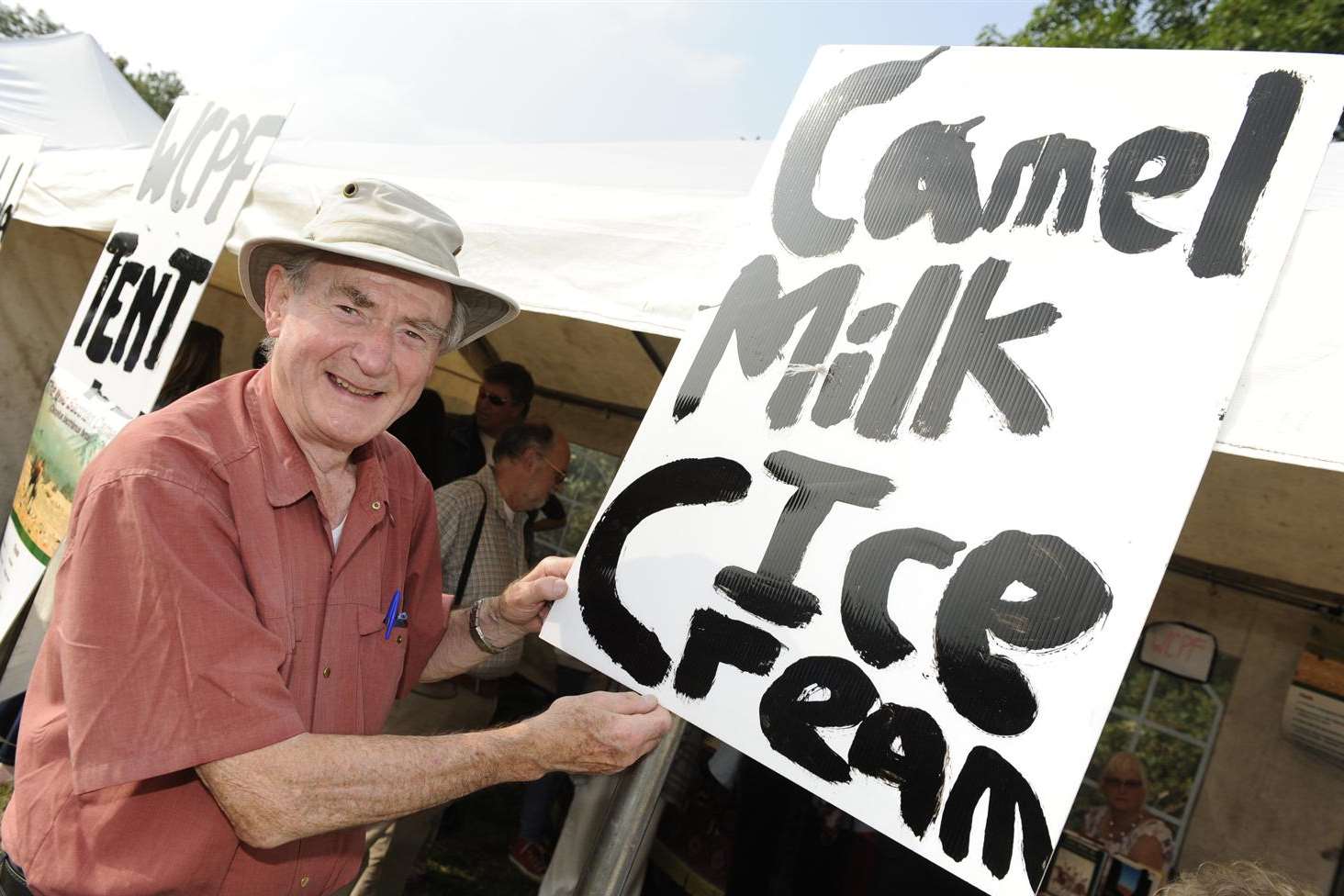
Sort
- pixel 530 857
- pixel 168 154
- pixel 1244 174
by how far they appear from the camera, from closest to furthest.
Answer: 1. pixel 1244 174
2. pixel 168 154
3. pixel 530 857

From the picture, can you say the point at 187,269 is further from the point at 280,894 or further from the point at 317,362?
the point at 280,894

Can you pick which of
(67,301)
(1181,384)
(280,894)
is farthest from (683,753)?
(67,301)

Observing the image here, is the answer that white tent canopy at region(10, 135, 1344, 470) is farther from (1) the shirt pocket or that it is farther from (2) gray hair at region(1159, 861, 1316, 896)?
(2) gray hair at region(1159, 861, 1316, 896)

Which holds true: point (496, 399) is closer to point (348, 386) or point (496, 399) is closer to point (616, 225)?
point (616, 225)

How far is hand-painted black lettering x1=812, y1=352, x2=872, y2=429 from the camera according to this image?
3.70ft

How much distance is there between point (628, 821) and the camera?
119 centimetres

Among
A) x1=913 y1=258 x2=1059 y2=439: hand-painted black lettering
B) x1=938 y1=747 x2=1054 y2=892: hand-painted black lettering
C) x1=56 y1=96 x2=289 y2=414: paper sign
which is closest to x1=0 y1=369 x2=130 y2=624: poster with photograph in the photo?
x1=56 y1=96 x2=289 y2=414: paper sign

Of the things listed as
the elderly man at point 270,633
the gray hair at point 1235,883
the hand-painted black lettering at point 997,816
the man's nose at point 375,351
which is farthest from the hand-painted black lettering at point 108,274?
the gray hair at point 1235,883

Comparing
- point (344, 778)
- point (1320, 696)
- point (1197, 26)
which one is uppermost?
point (1197, 26)

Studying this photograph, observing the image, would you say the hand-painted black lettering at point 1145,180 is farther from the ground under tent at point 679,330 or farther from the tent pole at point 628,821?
the tent pole at point 628,821

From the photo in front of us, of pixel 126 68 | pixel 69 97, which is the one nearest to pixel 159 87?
pixel 126 68

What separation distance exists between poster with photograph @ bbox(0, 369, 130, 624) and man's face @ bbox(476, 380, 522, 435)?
150 cm

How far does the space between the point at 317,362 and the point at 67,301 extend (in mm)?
3954

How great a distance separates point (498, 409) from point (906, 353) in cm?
294
